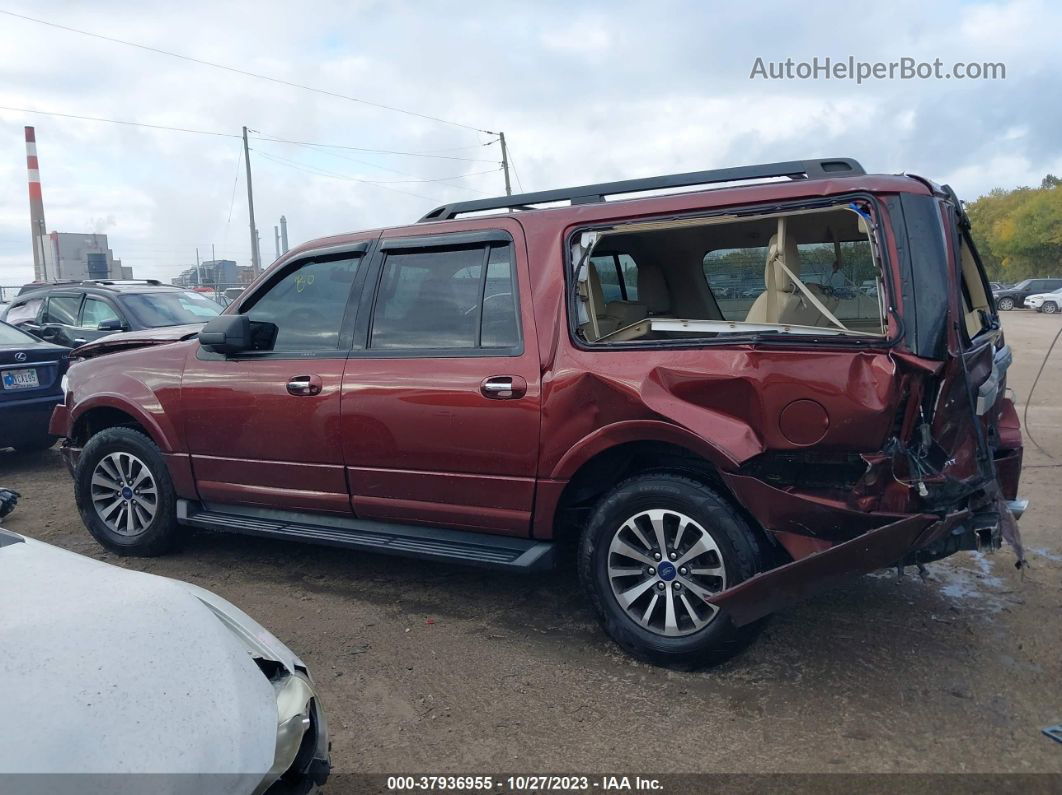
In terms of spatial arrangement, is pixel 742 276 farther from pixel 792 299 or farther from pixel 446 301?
pixel 446 301

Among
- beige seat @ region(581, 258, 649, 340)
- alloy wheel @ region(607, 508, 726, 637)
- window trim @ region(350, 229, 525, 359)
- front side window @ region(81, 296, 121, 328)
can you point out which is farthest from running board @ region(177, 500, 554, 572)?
front side window @ region(81, 296, 121, 328)

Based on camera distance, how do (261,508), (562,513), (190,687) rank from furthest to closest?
(261,508) < (562,513) < (190,687)

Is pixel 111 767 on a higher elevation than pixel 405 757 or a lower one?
higher

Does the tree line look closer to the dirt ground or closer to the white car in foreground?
the dirt ground

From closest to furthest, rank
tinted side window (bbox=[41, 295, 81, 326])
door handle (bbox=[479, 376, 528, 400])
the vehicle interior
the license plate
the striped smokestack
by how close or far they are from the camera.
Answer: the vehicle interior, door handle (bbox=[479, 376, 528, 400]), the license plate, tinted side window (bbox=[41, 295, 81, 326]), the striped smokestack

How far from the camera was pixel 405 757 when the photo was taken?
A: 3084mm

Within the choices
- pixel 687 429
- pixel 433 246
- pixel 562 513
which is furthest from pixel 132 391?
pixel 687 429

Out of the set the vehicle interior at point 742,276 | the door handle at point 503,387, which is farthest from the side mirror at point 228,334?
the vehicle interior at point 742,276

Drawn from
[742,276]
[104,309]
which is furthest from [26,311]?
[742,276]

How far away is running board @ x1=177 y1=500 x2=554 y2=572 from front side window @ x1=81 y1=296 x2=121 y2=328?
6198 mm

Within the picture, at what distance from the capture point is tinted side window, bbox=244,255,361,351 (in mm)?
4609

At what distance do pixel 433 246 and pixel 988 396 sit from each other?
8.66 feet

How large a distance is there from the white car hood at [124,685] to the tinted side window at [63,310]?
30.8ft

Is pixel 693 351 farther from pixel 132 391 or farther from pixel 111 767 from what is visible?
pixel 132 391
